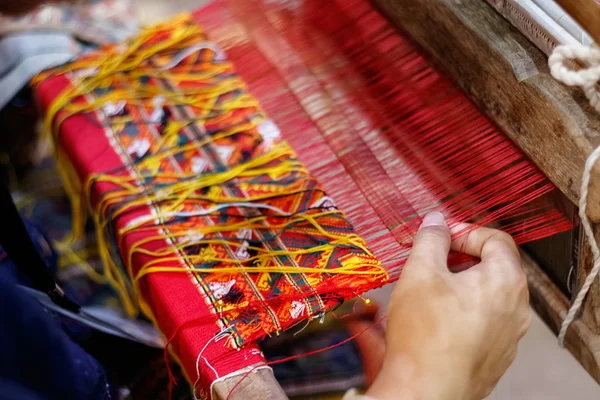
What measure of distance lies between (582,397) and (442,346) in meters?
0.81

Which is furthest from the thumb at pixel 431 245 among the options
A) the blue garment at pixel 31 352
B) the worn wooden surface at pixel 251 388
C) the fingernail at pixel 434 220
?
the blue garment at pixel 31 352

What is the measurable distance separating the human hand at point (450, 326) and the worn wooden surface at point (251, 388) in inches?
6.3

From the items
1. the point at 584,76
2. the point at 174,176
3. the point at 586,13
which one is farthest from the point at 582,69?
the point at 174,176

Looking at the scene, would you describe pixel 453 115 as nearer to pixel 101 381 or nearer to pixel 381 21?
pixel 381 21

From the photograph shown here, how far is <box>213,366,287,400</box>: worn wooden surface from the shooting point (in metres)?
0.95

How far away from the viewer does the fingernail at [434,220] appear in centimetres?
103

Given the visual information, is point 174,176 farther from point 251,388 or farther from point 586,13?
point 586,13

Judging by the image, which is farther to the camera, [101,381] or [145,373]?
[145,373]

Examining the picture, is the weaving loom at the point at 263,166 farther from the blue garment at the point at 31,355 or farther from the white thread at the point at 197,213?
the blue garment at the point at 31,355

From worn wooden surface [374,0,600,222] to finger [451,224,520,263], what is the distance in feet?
0.36

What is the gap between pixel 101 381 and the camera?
1.12 metres

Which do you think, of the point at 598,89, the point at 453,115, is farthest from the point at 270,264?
the point at 598,89

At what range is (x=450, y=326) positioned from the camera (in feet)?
2.80

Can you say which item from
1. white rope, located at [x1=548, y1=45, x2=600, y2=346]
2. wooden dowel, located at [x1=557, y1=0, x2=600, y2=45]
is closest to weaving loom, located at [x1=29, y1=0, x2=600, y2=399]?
white rope, located at [x1=548, y1=45, x2=600, y2=346]
